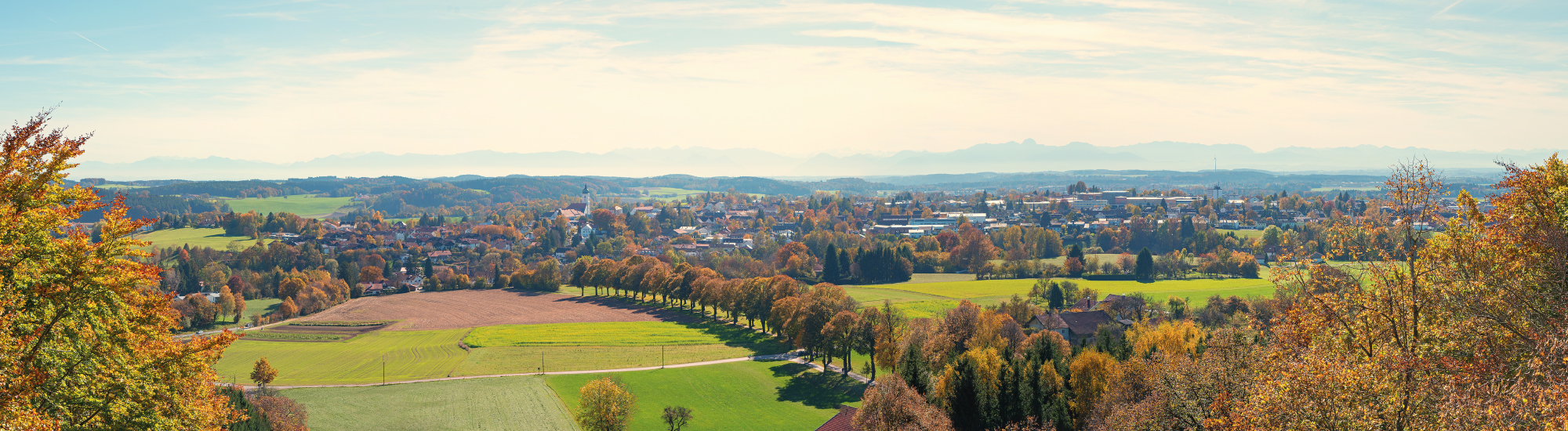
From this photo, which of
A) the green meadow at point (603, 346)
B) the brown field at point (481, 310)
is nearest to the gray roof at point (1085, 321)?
the green meadow at point (603, 346)

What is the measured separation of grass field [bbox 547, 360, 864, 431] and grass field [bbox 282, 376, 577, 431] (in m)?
2.59

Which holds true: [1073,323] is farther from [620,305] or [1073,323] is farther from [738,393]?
[620,305]

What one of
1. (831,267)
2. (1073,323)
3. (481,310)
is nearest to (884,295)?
(831,267)

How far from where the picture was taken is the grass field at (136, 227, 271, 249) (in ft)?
468

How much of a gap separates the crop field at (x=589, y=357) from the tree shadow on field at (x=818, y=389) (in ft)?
28.8

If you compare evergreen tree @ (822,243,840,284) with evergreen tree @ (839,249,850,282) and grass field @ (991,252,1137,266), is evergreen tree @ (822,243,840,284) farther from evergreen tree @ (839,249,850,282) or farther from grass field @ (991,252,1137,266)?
grass field @ (991,252,1137,266)

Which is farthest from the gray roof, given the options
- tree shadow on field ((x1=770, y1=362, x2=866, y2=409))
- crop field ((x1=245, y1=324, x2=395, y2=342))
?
crop field ((x1=245, y1=324, x2=395, y2=342))

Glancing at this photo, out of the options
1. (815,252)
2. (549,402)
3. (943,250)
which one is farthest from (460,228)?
(549,402)

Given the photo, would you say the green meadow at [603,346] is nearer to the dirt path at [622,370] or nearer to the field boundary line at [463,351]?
the field boundary line at [463,351]

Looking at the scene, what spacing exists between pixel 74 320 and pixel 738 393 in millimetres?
42326

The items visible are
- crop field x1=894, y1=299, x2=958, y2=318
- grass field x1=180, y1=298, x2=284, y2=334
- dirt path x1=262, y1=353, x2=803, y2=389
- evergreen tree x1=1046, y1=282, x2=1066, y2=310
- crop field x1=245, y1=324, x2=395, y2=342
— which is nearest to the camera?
dirt path x1=262, y1=353, x2=803, y2=389

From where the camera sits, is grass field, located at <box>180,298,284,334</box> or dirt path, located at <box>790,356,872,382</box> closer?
dirt path, located at <box>790,356,872,382</box>

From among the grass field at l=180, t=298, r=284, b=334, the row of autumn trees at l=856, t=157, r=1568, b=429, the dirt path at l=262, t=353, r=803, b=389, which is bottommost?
the grass field at l=180, t=298, r=284, b=334

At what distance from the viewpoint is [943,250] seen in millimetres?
135000
